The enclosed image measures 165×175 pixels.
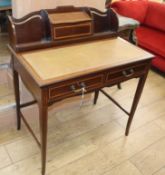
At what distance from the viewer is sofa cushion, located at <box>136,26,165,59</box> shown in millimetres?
2729

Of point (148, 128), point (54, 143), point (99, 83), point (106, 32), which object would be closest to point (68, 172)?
point (54, 143)

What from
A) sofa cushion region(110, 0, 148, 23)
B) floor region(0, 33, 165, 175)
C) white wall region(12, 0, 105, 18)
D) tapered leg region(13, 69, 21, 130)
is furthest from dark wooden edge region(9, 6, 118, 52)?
sofa cushion region(110, 0, 148, 23)

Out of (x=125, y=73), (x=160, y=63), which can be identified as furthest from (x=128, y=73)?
(x=160, y=63)

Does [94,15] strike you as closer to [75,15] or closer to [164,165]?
[75,15]

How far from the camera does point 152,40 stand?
2.89 m

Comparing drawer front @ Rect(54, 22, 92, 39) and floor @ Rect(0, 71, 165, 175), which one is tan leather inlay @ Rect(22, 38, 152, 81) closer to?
drawer front @ Rect(54, 22, 92, 39)

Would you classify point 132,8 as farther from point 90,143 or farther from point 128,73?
point 90,143

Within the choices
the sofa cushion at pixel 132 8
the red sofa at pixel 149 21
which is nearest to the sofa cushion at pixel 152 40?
the red sofa at pixel 149 21

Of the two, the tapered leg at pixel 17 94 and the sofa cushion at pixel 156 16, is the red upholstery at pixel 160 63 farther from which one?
the tapered leg at pixel 17 94

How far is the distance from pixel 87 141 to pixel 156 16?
229 centimetres

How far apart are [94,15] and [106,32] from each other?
0.15 metres

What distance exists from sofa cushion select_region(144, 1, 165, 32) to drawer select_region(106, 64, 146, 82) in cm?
199

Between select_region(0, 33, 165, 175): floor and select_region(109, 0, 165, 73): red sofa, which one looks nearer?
select_region(0, 33, 165, 175): floor

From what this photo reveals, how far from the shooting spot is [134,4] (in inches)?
125
